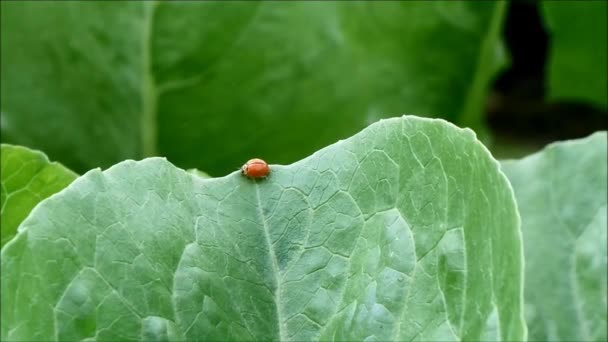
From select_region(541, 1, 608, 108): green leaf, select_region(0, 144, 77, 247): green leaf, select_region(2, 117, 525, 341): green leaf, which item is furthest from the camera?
select_region(541, 1, 608, 108): green leaf

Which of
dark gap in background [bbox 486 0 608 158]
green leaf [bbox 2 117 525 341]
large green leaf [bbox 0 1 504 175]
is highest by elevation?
dark gap in background [bbox 486 0 608 158]

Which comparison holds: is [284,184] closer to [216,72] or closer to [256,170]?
[256,170]

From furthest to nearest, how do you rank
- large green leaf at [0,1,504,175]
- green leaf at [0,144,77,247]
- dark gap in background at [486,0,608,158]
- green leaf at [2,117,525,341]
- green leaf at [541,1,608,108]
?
dark gap in background at [486,0,608,158], green leaf at [541,1,608,108], large green leaf at [0,1,504,175], green leaf at [0,144,77,247], green leaf at [2,117,525,341]

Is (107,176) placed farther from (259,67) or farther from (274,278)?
(259,67)

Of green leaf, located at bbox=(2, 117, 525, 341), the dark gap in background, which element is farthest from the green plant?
the dark gap in background

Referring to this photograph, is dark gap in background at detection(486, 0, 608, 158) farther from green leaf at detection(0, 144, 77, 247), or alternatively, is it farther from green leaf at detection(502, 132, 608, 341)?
green leaf at detection(0, 144, 77, 247)

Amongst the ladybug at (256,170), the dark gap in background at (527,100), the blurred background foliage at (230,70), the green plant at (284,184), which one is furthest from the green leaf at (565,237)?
the dark gap in background at (527,100)
